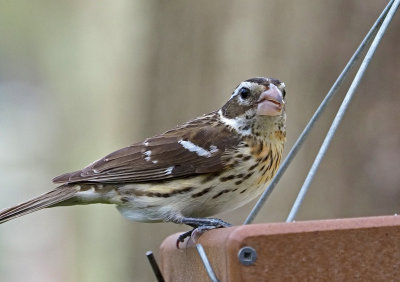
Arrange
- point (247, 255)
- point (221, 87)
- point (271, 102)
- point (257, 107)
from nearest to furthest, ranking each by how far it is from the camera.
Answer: point (247, 255) → point (271, 102) → point (257, 107) → point (221, 87)

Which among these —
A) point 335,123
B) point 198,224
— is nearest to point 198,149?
point 198,224

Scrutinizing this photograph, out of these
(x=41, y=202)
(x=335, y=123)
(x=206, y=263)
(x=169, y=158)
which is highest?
(x=335, y=123)

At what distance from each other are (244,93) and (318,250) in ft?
5.28

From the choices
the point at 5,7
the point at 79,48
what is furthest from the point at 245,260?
the point at 5,7

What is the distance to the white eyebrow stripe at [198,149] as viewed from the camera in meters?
3.83

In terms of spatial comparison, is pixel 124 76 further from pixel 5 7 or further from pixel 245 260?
pixel 5 7

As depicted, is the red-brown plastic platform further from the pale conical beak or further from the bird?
the pale conical beak

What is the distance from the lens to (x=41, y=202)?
12.7 feet

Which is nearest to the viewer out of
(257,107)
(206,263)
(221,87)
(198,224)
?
(206,263)

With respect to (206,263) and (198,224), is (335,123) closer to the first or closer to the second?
(206,263)

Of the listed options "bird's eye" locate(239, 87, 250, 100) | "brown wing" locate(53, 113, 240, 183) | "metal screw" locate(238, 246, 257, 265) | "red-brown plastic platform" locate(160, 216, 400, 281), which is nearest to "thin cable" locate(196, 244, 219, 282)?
"red-brown plastic platform" locate(160, 216, 400, 281)

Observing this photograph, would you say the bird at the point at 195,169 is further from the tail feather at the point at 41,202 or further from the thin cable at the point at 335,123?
the thin cable at the point at 335,123

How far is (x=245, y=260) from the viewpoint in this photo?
2.35 metres

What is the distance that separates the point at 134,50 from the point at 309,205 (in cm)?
180
